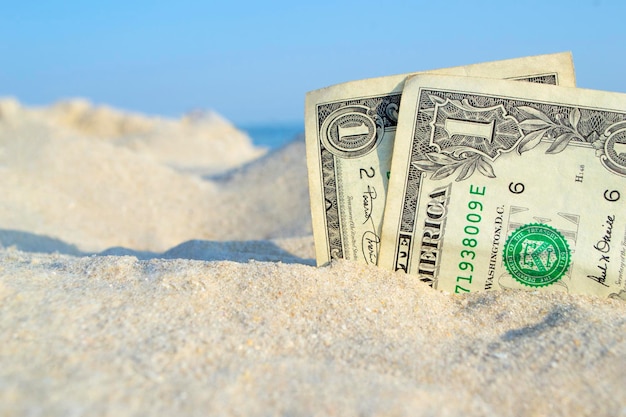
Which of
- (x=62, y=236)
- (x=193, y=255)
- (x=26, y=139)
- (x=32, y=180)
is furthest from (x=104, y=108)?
(x=193, y=255)

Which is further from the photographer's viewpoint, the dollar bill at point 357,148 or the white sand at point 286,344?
the dollar bill at point 357,148

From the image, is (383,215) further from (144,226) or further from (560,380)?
(144,226)

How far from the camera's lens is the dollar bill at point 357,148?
212 centimetres

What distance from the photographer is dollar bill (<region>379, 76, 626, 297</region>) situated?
6.43 feet

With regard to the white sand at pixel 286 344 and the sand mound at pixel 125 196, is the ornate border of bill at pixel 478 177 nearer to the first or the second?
the white sand at pixel 286 344

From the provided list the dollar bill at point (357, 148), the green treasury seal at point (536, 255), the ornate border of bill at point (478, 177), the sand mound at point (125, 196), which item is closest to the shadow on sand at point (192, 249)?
the sand mound at point (125, 196)

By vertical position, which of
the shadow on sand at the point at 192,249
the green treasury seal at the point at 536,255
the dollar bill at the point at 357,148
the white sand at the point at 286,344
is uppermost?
the dollar bill at the point at 357,148

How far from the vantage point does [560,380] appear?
1.36 metres

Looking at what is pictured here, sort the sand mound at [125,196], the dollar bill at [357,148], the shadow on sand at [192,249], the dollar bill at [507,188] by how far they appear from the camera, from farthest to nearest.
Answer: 1. the sand mound at [125,196]
2. the shadow on sand at [192,249]
3. the dollar bill at [357,148]
4. the dollar bill at [507,188]

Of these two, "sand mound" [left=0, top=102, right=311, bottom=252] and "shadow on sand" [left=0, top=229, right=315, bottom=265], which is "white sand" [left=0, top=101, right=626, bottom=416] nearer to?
"shadow on sand" [left=0, top=229, right=315, bottom=265]

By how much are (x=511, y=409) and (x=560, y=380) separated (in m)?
0.19

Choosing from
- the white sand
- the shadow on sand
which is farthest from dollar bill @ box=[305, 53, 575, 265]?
the shadow on sand

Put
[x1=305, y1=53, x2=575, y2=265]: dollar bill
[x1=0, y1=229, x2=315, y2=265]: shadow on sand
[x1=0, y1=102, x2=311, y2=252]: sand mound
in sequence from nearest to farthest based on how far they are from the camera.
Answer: [x1=305, y1=53, x2=575, y2=265]: dollar bill < [x1=0, y1=229, x2=315, y2=265]: shadow on sand < [x1=0, y1=102, x2=311, y2=252]: sand mound

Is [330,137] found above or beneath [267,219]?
above
